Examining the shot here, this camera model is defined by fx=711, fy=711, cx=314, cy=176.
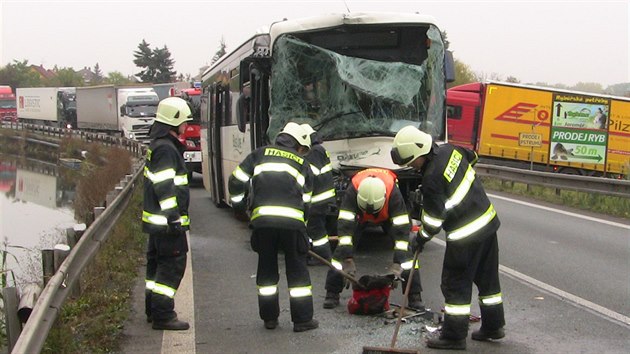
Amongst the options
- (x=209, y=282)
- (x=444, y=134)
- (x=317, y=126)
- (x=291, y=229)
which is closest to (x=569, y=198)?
(x=444, y=134)

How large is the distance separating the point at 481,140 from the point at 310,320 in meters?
22.4

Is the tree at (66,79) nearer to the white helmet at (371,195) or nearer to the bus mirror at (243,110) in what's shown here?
the bus mirror at (243,110)

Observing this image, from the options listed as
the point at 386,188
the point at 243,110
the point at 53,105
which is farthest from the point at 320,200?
the point at 53,105

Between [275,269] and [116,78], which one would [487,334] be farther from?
[116,78]

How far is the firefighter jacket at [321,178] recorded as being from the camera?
21.8 ft

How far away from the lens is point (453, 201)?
5.37 meters

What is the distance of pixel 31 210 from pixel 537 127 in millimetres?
18181

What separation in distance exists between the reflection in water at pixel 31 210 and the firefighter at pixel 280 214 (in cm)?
300

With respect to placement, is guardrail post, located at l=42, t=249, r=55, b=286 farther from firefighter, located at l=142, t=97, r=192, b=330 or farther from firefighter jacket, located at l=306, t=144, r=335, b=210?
firefighter jacket, located at l=306, t=144, r=335, b=210

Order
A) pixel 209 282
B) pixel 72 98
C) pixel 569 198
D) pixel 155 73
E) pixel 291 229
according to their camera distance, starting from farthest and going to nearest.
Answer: pixel 155 73
pixel 72 98
pixel 569 198
pixel 209 282
pixel 291 229

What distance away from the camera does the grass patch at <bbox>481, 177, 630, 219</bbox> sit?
13914 millimetres

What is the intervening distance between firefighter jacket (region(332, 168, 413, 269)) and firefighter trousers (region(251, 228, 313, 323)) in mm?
739

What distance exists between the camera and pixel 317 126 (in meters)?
9.16

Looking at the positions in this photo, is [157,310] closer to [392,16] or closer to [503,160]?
[392,16]
